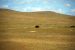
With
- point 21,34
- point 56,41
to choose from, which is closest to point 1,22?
point 21,34

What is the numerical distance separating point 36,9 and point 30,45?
253 millimetres

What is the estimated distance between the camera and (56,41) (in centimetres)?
101

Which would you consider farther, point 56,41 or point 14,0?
point 14,0

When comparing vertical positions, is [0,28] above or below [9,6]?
→ below

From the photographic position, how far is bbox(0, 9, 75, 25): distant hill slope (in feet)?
3.52

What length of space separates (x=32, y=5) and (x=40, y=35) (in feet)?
0.73

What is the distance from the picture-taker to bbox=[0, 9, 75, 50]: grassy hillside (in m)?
1.00

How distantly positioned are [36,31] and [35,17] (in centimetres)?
10

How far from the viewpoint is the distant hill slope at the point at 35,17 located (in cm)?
107

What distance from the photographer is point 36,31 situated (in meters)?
1.04

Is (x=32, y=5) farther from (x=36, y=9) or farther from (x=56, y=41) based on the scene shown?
(x=56, y=41)

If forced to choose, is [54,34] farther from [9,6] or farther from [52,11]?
[9,6]

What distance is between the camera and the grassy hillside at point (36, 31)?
1.00 metres

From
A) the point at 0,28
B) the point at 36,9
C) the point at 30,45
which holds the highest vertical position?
the point at 36,9
